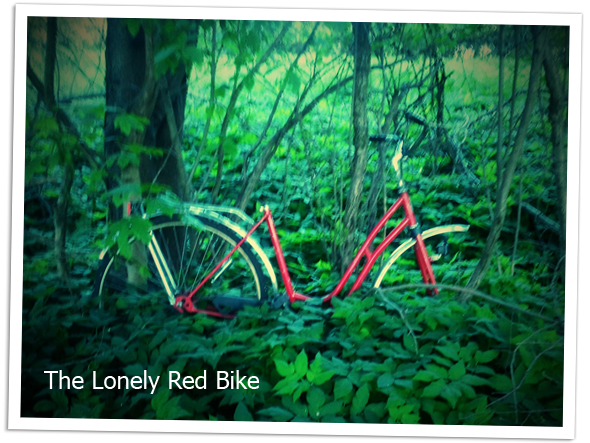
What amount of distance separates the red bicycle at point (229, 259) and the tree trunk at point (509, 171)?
17 centimetres

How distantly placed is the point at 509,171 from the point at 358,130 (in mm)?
751

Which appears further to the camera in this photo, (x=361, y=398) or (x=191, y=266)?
(x=191, y=266)

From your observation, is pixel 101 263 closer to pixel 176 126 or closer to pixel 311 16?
pixel 176 126

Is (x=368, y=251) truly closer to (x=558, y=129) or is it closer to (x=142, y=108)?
(x=558, y=129)

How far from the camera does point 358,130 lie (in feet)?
8.17

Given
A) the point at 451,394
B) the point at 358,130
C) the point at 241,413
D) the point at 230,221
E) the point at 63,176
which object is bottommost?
the point at 241,413

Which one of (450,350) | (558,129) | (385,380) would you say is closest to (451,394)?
(450,350)

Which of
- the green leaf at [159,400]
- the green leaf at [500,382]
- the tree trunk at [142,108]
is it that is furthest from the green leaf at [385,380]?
the tree trunk at [142,108]

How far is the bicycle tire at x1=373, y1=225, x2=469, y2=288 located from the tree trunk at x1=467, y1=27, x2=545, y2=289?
0.10 m

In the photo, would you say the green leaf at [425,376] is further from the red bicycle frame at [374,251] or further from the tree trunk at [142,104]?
the tree trunk at [142,104]

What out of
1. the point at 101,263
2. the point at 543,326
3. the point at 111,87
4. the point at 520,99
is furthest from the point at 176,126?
the point at 543,326

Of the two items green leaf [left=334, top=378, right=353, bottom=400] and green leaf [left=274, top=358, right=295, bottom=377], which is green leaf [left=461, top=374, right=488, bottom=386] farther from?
green leaf [left=274, top=358, right=295, bottom=377]

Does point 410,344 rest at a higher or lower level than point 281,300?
lower

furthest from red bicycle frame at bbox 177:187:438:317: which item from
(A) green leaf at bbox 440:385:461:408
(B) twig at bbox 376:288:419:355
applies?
(A) green leaf at bbox 440:385:461:408
